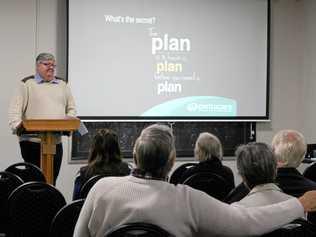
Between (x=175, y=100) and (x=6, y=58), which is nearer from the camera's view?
(x=6, y=58)

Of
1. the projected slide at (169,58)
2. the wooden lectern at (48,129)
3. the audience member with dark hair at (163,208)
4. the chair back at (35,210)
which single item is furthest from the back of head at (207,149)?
the projected slide at (169,58)

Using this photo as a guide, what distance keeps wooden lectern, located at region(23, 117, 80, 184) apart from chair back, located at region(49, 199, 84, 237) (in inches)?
73.1

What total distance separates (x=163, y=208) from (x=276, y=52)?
18.6 ft

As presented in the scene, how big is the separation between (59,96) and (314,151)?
309 cm

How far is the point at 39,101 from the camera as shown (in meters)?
4.93

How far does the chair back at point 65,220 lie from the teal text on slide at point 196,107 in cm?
427

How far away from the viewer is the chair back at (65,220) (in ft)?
7.62

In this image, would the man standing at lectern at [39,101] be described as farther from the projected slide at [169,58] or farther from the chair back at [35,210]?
the chair back at [35,210]

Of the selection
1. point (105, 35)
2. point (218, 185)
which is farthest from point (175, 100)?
point (218, 185)

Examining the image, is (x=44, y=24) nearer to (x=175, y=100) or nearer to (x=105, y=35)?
(x=105, y=35)

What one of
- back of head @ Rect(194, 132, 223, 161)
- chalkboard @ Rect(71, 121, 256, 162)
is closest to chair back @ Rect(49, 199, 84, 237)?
back of head @ Rect(194, 132, 223, 161)

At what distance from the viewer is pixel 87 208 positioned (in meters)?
2.05

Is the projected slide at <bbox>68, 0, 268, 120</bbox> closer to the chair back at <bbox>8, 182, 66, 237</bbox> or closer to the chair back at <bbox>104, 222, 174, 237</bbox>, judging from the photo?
the chair back at <bbox>8, 182, 66, 237</bbox>

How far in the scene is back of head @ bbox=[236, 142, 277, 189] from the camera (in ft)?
→ 7.61
